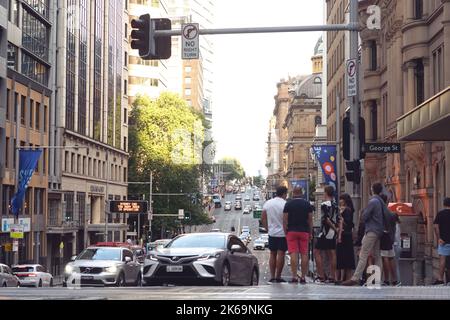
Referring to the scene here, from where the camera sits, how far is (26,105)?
60.4 metres

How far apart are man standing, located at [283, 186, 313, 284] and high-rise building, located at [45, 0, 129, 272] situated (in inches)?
1771

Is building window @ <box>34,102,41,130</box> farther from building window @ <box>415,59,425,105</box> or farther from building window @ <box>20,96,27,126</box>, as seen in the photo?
building window @ <box>415,59,425,105</box>

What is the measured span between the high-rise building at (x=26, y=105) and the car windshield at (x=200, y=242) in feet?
105

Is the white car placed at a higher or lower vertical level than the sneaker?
lower

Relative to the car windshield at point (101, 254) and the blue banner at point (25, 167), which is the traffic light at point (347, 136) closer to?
the car windshield at point (101, 254)

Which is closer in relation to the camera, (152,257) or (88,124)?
(152,257)

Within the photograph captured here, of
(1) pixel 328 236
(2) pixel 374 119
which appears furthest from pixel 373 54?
(1) pixel 328 236

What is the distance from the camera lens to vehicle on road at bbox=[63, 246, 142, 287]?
1064 inches

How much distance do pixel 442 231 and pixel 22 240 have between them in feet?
145

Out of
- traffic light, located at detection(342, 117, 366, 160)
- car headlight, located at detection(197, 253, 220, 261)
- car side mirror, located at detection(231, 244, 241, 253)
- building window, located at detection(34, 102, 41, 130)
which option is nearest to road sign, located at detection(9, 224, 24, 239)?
building window, located at detection(34, 102, 41, 130)

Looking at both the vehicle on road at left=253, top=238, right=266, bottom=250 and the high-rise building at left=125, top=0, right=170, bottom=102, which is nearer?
the vehicle on road at left=253, top=238, right=266, bottom=250

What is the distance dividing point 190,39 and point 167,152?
72.6 meters

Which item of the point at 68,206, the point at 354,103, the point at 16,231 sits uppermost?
the point at 354,103

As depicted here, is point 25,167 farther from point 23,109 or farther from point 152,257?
point 152,257
